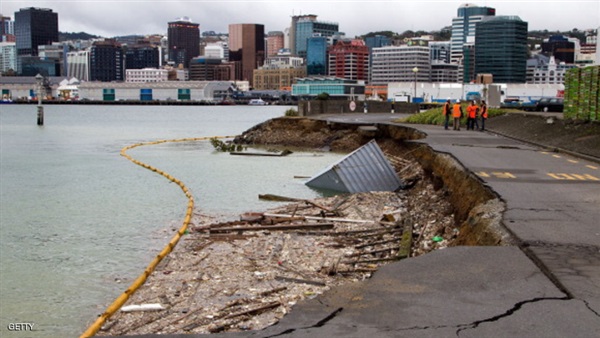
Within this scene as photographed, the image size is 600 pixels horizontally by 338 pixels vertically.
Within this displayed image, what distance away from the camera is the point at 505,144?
97.8 feet

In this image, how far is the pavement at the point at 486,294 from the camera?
7031 millimetres

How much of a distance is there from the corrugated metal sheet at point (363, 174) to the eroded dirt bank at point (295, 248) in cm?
159

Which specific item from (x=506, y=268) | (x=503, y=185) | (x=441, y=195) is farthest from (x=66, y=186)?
(x=506, y=268)

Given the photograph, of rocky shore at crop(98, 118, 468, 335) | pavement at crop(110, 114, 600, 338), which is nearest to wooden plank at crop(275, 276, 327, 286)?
rocky shore at crop(98, 118, 468, 335)

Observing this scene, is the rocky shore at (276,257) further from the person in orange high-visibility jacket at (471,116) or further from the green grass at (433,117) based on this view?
the green grass at (433,117)

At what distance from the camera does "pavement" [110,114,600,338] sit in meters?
7.03

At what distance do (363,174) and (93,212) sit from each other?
29.9ft

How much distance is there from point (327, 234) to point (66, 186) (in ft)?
54.2

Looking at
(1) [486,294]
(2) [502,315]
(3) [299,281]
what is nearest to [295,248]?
(3) [299,281]

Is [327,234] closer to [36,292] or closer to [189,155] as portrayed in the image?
[36,292]

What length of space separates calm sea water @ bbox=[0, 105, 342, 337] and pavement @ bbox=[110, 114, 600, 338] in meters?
4.53

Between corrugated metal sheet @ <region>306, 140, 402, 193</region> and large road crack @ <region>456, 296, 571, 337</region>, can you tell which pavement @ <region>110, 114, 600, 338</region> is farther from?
corrugated metal sheet @ <region>306, 140, 402, 193</region>

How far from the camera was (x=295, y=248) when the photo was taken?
48.1 ft

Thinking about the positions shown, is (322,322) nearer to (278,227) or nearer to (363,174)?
(278,227)
